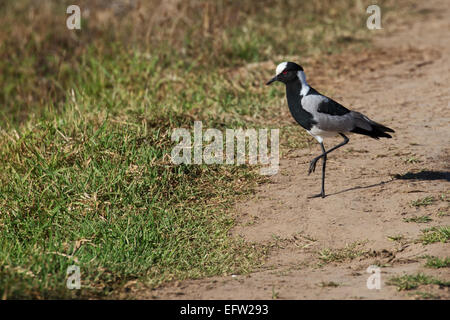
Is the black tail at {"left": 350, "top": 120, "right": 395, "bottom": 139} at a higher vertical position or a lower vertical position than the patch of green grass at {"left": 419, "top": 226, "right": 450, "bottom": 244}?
higher

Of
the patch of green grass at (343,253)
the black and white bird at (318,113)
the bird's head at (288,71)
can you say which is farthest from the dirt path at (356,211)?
the bird's head at (288,71)

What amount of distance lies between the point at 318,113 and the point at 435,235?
1263 mm

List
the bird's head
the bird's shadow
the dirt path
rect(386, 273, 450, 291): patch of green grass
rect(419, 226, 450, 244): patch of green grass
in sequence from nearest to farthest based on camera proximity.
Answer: rect(386, 273, 450, 291): patch of green grass < the dirt path < rect(419, 226, 450, 244): patch of green grass < the bird's head < the bird's shadow

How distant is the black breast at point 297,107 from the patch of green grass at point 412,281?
152cm

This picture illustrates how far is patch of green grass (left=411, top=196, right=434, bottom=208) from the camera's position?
4.90m

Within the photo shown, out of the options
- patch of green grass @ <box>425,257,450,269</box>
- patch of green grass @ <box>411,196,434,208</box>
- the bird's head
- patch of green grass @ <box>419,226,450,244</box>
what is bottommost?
patch of green grass @ <box>425,257,450,269</box>

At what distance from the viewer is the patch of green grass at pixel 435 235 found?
4.36m

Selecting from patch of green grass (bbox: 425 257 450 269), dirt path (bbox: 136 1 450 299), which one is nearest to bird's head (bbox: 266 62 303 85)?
dirt path (bbox: 136 1 450 299)

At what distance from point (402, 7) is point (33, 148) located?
286 inches

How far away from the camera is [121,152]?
5.70 meters

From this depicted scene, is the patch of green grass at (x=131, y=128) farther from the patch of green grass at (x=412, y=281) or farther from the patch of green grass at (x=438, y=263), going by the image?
the patch of green grass at (x=438, y=263)

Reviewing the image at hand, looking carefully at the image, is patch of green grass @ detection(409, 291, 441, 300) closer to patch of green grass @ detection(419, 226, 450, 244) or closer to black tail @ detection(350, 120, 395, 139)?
patch of green grass @ detection(419, 226, 450, 244)

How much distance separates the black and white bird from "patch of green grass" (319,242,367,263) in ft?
2.21
